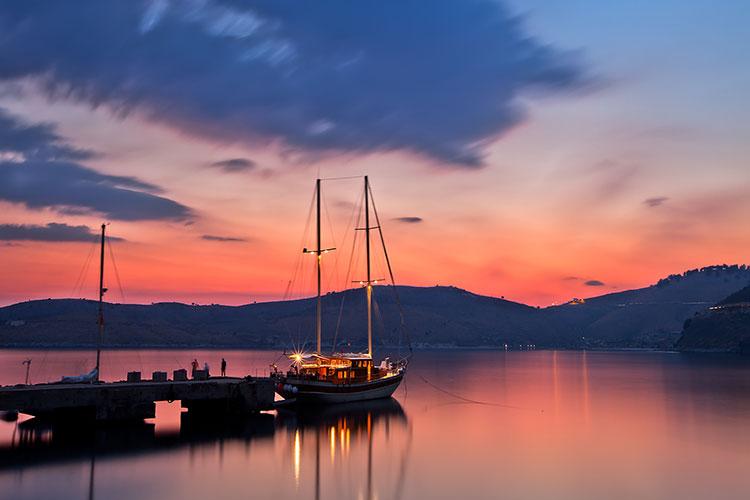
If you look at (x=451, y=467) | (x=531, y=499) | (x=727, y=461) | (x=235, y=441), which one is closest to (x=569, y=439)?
(x=727, y=461)

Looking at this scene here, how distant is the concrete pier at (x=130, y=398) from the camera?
50.0 m

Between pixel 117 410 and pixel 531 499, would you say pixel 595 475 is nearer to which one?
pixel 531 499

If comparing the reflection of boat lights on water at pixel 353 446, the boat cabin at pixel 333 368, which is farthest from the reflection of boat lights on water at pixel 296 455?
the boat cabin at pixel 333 368

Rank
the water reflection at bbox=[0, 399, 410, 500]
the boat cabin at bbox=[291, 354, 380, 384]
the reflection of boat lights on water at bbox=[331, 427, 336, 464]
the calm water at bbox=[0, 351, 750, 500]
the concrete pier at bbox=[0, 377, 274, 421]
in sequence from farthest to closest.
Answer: the boat cabin at bbox=[291, 354, 380, 384] → the concrete pier at bbox=[0, 377, 274, 421] → the reflection of boat lights on water at bbox=[331, 427, 336, 464] → the water reflection at bbox=[0, 399, 410, 500] → the calm water at bbox=[0, 351, 750, 500]

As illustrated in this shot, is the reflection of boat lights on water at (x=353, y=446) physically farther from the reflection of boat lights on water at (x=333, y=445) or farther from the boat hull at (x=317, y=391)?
the boat hull at (x=317, y=391)

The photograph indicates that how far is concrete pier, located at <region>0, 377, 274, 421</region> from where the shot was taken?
5003 cm

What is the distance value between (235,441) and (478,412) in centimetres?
3469

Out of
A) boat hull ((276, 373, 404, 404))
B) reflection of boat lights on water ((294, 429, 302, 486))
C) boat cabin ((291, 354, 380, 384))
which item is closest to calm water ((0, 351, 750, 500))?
reflection of boat lights on water ((294, 429, 302, 486))

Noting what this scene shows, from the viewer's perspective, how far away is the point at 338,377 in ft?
238

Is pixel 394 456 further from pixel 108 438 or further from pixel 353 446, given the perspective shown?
pixel 108 438

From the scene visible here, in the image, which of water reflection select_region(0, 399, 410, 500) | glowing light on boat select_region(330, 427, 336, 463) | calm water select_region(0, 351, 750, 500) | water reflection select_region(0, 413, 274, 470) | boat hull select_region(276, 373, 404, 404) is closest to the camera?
calm water select_region(0, 351, 750, 500)

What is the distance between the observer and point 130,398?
55.8 metres

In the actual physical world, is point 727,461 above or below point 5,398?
below

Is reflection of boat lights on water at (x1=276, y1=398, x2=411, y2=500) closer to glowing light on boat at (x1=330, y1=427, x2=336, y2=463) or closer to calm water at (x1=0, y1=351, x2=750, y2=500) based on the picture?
glowing light on boat at (x1=330, y1=427, x2=336, y2=463)
